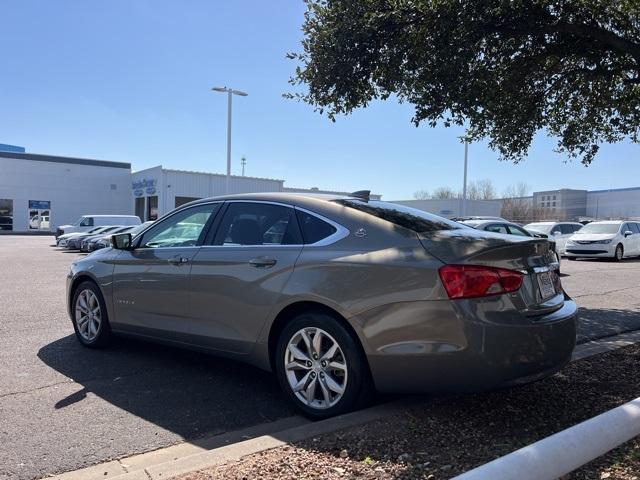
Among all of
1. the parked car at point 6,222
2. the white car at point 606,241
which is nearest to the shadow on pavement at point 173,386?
the white car at point 606,241

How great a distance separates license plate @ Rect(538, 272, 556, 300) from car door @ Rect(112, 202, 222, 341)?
2758mm

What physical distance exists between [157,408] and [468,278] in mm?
2522

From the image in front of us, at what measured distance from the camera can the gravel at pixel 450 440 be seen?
3029 mm

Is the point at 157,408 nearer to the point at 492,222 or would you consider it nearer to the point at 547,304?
the point at 547,304

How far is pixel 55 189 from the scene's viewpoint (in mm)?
49438

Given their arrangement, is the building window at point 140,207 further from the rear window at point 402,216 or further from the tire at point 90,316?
the rear window at point 402,216

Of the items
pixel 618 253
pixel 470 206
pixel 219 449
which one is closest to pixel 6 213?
pixel 618 253

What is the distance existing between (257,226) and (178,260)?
855 millimetres

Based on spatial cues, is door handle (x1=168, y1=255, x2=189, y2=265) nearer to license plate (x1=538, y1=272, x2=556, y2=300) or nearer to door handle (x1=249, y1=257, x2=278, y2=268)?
door handle (x1=249, y1=257, x2=278, y2=268)

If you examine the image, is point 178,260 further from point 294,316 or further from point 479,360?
point 479,360

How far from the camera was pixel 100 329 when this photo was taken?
5.78 m

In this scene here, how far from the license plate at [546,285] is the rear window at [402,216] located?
0.80 m

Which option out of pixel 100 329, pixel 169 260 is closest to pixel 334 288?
pixel 169 260

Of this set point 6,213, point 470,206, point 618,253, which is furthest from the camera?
point 470,206
